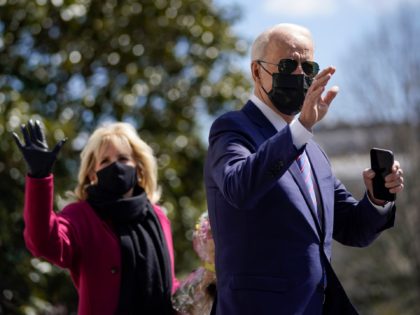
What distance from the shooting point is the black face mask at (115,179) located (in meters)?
4.34

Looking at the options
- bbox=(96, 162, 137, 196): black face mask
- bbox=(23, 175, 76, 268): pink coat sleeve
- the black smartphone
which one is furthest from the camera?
bbox=(96, 162, 137, 196): black face mask

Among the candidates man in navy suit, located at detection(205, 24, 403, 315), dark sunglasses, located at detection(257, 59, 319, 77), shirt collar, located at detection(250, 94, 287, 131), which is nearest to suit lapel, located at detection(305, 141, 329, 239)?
man in navy suit, located at detection(205, 24, 403, 315)

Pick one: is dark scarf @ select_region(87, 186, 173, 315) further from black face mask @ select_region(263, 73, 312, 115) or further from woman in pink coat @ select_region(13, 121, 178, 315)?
black face mask @ select_region(263, 73, 312, 115)

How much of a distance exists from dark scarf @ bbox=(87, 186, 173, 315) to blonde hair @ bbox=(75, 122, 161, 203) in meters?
0.12

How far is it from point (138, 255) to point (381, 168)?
1.35 m

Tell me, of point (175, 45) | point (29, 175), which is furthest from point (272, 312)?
point (175, 45)

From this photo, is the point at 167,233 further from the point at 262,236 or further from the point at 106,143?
the point at 262,236

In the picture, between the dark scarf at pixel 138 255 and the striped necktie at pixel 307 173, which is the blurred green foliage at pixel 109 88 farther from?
the striped necktie at pixel 307 173

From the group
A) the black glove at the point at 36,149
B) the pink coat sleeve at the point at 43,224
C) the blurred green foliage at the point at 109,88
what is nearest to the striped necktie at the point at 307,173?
the black glove at the point at 36,149

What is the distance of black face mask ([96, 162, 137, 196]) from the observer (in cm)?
434

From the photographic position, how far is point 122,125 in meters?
4.62

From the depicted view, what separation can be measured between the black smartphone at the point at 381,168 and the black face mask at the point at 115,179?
1311 millimetres

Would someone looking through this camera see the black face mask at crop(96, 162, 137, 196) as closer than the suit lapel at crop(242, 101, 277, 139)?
No

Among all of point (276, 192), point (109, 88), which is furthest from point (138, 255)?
point (109, 88)
